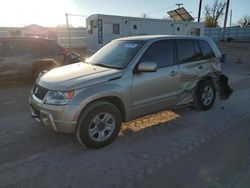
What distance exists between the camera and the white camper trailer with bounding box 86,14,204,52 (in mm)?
17922

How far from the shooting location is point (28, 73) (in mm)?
8312

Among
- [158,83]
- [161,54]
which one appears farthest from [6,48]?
[158,83]

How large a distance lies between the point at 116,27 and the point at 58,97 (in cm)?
1615

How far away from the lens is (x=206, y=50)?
565 centimetres

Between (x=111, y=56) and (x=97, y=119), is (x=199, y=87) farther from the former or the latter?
(x=97, y=119)

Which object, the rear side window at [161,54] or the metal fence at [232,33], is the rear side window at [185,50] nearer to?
the rear side window at [161,54]

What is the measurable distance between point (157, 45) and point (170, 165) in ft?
7.41

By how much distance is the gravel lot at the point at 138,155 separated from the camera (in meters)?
3.07

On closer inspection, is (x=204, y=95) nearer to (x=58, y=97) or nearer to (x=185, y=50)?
(x=185, y=50)

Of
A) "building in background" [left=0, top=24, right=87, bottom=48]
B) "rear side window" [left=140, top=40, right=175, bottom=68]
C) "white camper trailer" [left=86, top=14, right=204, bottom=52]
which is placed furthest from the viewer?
"building in background" [left=0, top=24, right=87, bottom=48]

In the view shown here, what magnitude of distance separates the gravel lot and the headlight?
804mm

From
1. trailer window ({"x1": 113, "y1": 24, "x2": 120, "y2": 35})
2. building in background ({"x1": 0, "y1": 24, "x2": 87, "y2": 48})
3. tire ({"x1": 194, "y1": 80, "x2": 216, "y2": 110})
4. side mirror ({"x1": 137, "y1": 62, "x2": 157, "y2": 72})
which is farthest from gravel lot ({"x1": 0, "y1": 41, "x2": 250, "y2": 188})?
building in background ({"x1": 0, "y1": 24, "x2": 87, "y2": 48})

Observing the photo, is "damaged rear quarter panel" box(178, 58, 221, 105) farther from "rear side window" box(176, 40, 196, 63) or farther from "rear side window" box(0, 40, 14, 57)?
"rear side window" box(0, 40, 14, 57)

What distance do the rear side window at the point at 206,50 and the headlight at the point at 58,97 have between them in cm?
340
